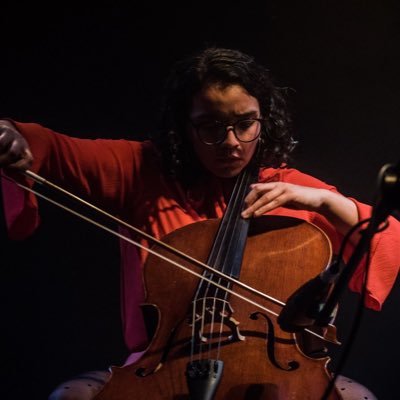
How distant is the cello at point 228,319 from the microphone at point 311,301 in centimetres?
13

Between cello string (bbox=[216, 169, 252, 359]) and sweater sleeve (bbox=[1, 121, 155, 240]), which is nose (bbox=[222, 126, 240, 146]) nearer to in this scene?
cello string (bbox=[216, 169, 252, 359])

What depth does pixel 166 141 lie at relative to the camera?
1.49 metres

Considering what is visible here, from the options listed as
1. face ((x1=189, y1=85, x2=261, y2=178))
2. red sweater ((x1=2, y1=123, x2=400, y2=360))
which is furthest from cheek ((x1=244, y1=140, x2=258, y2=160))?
red sweater ((x1=2, y1=123, x2=400, y2=360))

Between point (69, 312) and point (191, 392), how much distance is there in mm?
1007

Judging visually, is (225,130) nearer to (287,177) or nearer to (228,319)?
(287,177)

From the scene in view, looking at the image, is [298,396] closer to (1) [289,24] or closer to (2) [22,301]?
(2) [22,301]

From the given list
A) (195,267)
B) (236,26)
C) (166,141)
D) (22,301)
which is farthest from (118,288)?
(236,26)

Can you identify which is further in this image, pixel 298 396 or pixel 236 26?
pixel 236 26

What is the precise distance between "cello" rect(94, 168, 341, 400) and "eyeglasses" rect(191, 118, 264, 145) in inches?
5.5

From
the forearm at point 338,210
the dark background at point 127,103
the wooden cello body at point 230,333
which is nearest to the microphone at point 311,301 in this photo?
the wooden cello body at point 230,333

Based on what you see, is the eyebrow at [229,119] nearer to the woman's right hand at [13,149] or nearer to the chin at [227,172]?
the chin at [227,172]

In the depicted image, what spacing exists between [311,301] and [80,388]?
519mm

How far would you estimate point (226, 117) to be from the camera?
132 cm

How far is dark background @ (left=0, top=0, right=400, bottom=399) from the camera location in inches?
66.8
